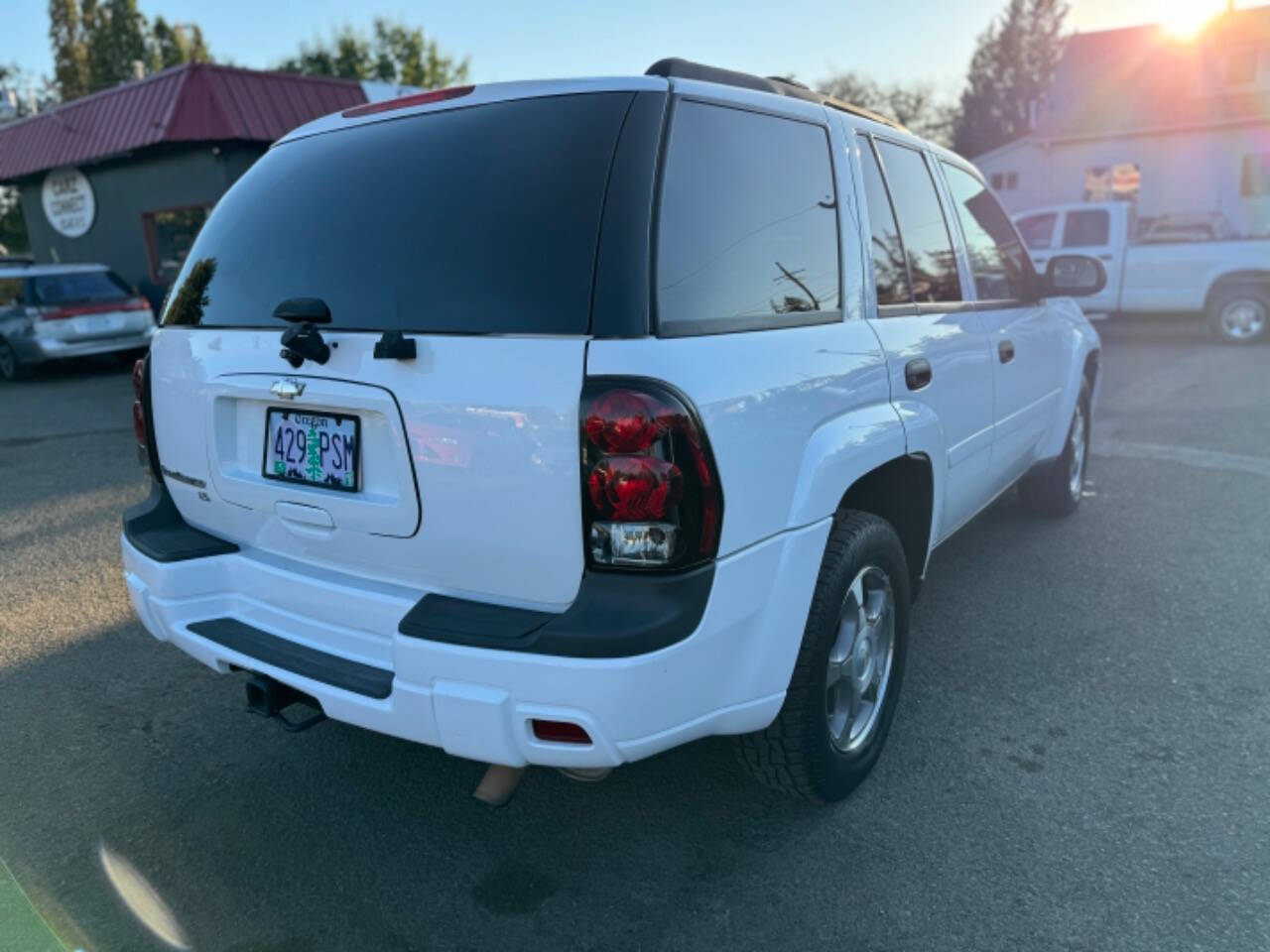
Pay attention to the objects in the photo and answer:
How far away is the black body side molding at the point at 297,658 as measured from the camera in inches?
86.6

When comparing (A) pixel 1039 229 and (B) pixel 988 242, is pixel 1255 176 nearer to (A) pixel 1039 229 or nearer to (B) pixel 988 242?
(A) pixel 1039 229

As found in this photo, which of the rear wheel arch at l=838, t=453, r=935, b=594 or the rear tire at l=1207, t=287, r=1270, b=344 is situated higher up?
the rear wheel arch at l=838, t=453, r=935, b=594

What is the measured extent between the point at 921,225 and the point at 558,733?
2.32 metres

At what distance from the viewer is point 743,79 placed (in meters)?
2.69

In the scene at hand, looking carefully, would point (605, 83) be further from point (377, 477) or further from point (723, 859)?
point (723, 859)

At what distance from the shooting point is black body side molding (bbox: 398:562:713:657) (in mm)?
1954

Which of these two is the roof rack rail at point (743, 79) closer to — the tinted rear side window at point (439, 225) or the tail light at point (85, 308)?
the tinted rear side window at point (439, 225)

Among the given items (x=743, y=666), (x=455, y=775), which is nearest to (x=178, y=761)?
(x=455, y=775)

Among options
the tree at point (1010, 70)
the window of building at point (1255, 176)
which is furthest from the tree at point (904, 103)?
the window of building at point (1255, 176)

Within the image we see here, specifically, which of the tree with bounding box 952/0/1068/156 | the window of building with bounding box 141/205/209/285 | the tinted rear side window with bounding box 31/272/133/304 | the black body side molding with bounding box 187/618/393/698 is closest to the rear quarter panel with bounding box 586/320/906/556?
the black body side molding with bounding box 187/618/393/698

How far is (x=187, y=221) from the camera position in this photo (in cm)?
1634

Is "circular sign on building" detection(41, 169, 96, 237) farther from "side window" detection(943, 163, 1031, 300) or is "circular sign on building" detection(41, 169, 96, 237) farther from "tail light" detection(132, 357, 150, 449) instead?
"side window" detection(943, 163, 1031, 300)

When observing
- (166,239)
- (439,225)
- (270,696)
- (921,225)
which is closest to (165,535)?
(270,696)

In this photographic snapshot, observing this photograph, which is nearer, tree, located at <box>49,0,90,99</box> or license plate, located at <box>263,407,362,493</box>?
license plate, located at <box>263,407,362,493</box>
